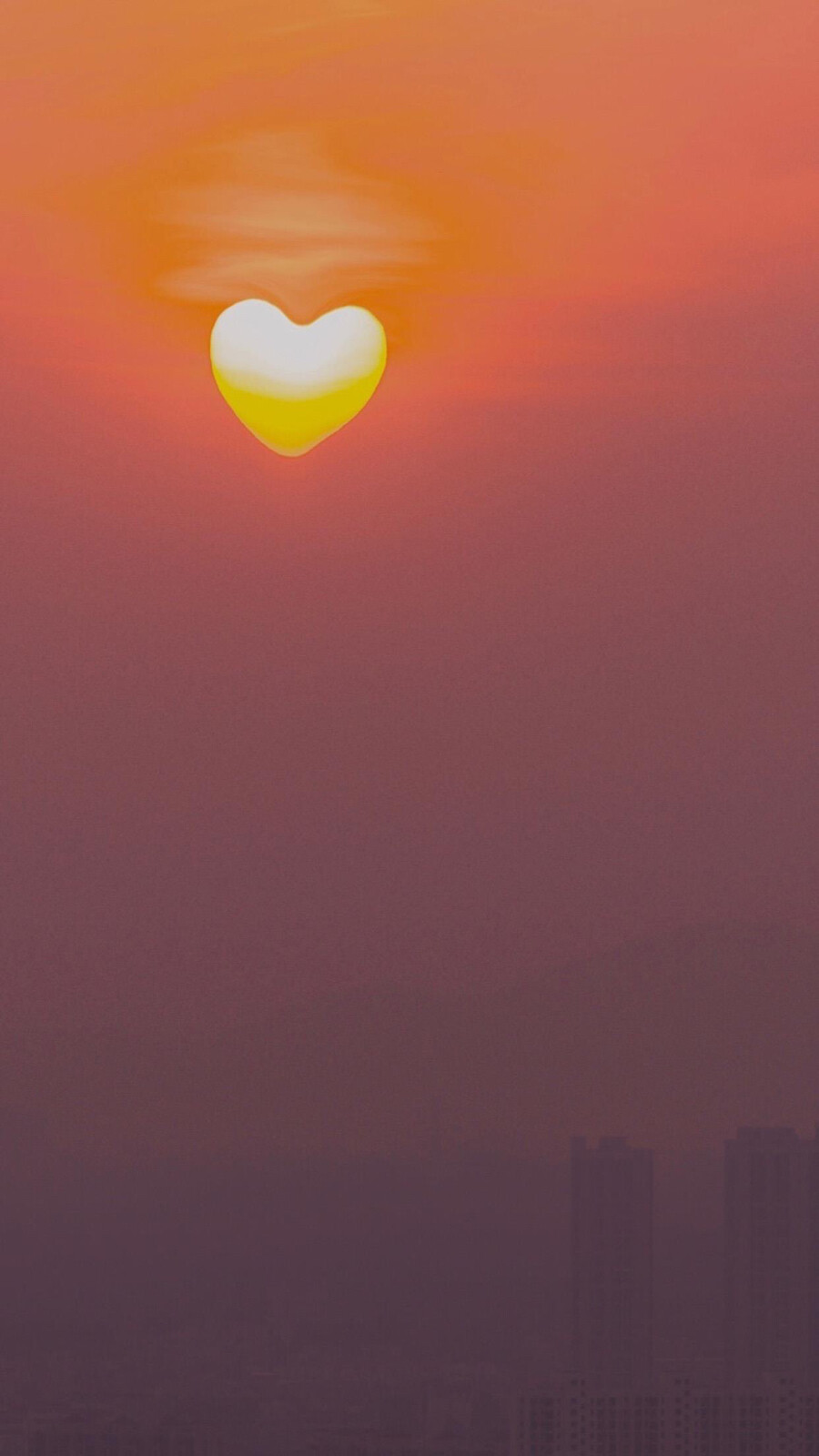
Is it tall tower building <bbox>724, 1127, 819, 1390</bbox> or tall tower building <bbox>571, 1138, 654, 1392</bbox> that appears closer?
tall tower building <bbox>571, 1138, 654, 1392</bbox>

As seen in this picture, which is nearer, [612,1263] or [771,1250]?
[612,1263]

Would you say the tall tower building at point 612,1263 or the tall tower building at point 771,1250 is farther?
the tall tower building at point 771,1250

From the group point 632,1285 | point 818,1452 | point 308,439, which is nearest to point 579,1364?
point 632,1285

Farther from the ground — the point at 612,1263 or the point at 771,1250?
the point at 771,1250
